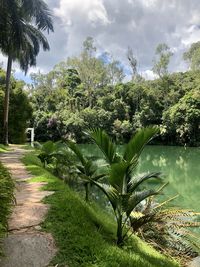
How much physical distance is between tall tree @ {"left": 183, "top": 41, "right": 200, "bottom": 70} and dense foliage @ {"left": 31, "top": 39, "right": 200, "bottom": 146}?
100 cm

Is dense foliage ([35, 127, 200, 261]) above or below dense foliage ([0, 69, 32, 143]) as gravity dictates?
below

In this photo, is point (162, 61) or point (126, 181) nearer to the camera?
point (126, 181)

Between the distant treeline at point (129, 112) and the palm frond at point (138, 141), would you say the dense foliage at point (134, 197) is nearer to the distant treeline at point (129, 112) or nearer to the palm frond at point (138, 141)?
the palm frond at point (138, 141)

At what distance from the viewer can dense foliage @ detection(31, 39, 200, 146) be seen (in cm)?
3881

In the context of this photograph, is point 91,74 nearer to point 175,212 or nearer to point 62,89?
point 62,89

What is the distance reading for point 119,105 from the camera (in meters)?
43.3

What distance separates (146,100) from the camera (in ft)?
140

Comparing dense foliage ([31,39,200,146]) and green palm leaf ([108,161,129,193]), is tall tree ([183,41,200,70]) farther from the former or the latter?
green palm leaf ([108,161,129,193])

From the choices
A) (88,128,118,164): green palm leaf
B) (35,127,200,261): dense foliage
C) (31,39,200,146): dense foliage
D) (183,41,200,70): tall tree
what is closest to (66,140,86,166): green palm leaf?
(35,127,200,261): dense foliage

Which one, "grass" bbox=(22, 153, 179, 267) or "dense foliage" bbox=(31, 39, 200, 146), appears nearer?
"grass" bbox=(22, 153, 179, 267)

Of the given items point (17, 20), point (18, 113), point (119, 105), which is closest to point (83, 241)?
point (17, 20)

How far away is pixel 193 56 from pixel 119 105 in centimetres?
1099

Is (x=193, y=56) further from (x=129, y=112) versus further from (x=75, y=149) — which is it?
(x=75, y=149)

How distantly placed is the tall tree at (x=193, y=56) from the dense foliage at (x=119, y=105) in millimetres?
1004
